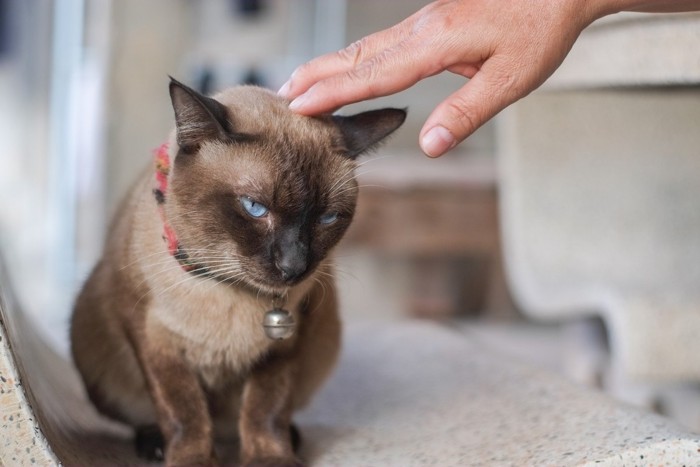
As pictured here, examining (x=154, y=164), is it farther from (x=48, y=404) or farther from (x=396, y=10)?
(x=396, y=10)

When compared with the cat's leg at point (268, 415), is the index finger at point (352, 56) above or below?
above

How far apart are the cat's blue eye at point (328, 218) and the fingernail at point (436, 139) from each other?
213 millimetres

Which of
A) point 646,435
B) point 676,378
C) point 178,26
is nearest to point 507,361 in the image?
point 676,378

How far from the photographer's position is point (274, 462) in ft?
4.86

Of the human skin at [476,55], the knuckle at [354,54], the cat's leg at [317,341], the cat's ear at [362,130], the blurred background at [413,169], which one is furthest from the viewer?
the blurred background at [413,169]

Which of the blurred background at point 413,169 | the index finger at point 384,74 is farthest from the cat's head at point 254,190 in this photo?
the blurred background at point 413,169

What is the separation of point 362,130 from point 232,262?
1.09 ft

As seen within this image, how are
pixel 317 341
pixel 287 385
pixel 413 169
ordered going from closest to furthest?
pixel 287 385
pixel 317 341
pixel 413 169

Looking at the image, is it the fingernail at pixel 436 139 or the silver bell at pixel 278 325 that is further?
the silver bell at pixel 278 325

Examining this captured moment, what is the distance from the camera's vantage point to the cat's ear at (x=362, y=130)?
1.58m

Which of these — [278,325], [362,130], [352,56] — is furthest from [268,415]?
[352,56]

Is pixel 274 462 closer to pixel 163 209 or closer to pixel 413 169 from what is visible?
pixel 163 209

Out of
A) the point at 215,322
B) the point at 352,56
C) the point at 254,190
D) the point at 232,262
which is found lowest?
the point at 215,322

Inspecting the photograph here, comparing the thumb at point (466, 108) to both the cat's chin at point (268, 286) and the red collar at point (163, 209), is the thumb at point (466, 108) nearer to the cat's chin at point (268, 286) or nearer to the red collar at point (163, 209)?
the cat's chin at point (268, 286)
